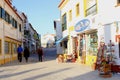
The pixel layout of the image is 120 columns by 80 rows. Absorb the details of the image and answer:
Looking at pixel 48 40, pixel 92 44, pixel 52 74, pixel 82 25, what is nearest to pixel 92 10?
pixel 92 44

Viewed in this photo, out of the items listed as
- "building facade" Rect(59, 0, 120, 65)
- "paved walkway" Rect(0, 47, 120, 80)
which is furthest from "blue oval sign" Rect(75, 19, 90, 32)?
"paved walkway" Rect(0, 47, 120, 80)

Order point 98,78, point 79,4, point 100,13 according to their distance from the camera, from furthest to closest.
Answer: point 79,4 < point 100,13 < point 98,78

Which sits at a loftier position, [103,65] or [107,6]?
[107,6]

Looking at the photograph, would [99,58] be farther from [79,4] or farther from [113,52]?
[79,4]

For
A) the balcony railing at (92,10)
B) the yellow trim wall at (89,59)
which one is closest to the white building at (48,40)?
the yellow trim wall at (89,59)

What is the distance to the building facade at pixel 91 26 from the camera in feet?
56.6

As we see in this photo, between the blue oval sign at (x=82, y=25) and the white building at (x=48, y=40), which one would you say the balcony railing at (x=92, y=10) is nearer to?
the blue oval sign at (x=82, y=25)

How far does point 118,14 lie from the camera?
16.8 metres

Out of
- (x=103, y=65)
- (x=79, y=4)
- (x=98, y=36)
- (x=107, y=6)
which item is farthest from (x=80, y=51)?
(x=103, y=65)

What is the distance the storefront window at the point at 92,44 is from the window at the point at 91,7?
5.41 ft

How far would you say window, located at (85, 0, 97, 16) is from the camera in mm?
21111

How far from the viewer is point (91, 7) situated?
2177 centimetres

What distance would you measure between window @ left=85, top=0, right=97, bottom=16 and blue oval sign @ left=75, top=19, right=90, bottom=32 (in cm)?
66

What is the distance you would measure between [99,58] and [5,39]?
13258 mm
